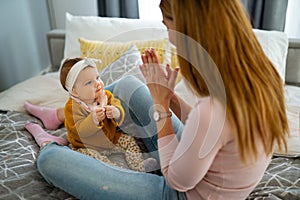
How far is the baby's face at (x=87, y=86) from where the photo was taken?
3.76 ft

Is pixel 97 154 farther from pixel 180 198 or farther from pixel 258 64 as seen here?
pixel 258 64

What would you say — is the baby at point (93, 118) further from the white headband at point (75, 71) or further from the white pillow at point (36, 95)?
the white pillow at point (36, 95)

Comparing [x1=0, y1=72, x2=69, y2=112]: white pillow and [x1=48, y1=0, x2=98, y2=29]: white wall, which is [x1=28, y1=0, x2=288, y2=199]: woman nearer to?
[x1=0, y1=72, x2=69, y2=112]: white pillow

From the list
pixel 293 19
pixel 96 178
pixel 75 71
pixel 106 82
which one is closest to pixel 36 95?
pixel 106 82

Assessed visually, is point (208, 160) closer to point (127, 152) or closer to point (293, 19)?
point (127, 152)

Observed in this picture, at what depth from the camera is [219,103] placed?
2.33 feet

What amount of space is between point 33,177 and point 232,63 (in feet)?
2.59

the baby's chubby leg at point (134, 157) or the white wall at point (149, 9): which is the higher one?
the white wall at point (149, 9)

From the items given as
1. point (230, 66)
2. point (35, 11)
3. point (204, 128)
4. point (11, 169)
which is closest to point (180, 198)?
point (204, 128)

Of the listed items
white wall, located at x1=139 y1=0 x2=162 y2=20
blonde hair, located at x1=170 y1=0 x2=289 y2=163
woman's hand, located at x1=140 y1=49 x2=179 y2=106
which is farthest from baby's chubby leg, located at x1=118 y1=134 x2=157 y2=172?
white wall, located at x1=139 y1=0 x2=162 y2=20

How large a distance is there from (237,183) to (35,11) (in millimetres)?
2384

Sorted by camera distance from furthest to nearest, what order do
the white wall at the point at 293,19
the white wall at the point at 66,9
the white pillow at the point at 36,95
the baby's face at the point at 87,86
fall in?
the white wall at the point at 66,9 → the white wall at the point at 293,19 → the white pillow at the point at 36,95 → the baby's face at the point at 87,86

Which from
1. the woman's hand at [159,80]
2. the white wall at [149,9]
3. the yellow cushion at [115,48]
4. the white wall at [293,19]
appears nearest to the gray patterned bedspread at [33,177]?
the woman's hand at [159,80]

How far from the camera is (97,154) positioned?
118 centimetres
